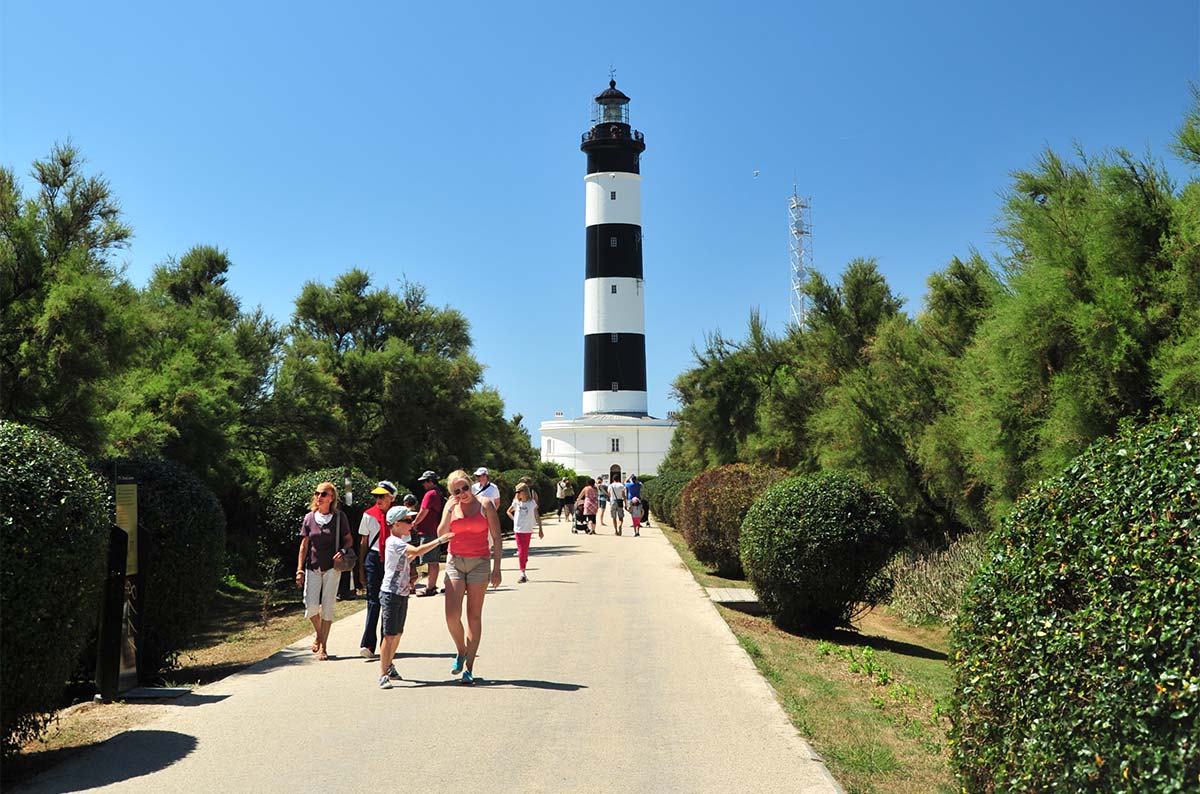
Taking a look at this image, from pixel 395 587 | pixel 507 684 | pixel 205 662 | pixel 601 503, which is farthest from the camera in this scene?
pixel 601 503

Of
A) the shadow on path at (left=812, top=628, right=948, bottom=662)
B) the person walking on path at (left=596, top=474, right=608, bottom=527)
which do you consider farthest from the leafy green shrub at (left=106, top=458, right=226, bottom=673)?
the person walking on path at (left=596, top=474, right=608, bottom=527)

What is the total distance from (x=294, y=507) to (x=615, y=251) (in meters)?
40.4

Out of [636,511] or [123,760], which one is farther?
[636,511]

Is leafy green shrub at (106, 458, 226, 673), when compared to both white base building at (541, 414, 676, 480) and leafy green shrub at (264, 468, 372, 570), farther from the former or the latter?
white base building at (541, 414, 676, 480)

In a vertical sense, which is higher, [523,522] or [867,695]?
[523,522]

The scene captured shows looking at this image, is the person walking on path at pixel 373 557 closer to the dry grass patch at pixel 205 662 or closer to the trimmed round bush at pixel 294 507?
the dry grass patch at pixel 205 662

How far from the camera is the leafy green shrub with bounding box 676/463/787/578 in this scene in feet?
63.4

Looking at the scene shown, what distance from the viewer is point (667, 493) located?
37.2m

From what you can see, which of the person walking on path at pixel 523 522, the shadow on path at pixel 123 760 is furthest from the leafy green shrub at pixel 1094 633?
the person walking on path at pixel 523 522

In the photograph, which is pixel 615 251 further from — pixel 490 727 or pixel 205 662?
pixel 490 727

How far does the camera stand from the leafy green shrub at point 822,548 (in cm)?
1258

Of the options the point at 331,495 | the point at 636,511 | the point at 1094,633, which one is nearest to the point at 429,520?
the point at 331,495

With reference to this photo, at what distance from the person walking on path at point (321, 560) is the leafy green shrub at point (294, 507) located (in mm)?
7249

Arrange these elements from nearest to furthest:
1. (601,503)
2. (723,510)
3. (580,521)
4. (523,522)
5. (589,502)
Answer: (523,522) < (723,510) < (589,502) < (580,521) < (601,503)
